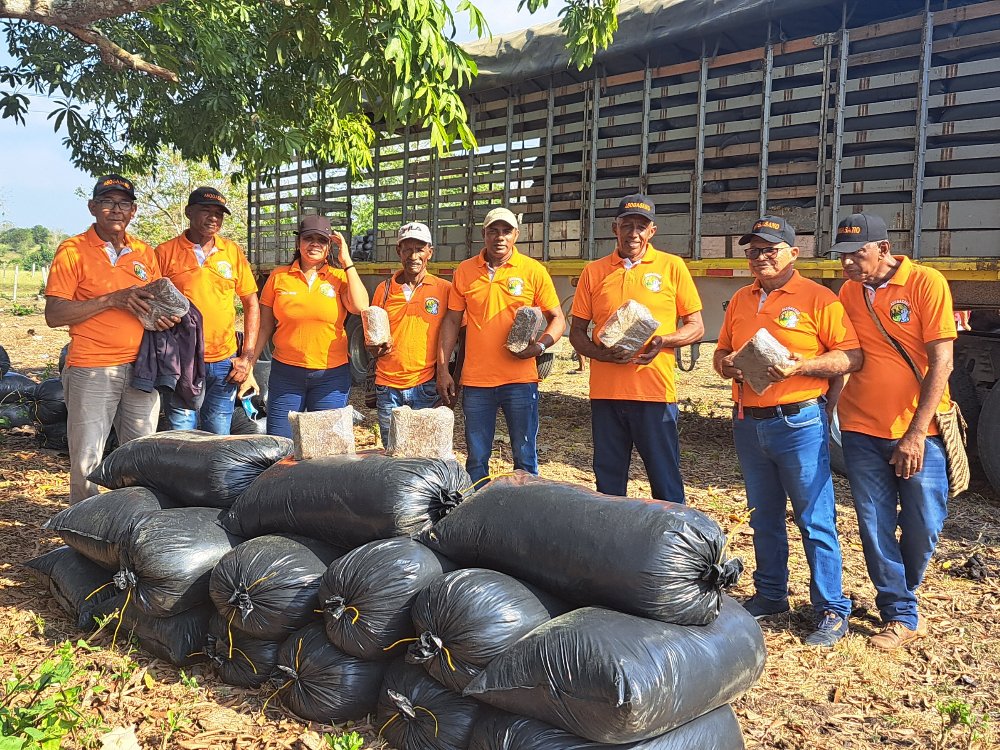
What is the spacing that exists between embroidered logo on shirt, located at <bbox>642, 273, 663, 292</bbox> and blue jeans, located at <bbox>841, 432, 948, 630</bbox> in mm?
1050

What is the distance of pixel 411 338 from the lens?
14.5 feet

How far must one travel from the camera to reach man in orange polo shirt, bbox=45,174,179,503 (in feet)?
13.1

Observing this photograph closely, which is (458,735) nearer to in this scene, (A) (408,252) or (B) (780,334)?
(B) (780,334)

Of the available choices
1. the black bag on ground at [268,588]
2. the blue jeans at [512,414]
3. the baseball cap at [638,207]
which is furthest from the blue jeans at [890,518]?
the black bag on ground at [268,588]

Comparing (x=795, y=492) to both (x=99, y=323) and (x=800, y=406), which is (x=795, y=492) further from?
(x=99, y=323)

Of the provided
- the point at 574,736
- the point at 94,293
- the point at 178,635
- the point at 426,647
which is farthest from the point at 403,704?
the point at 94,293

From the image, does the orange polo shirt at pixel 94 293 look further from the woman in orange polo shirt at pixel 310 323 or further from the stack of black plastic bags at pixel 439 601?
the stack of black plastic bags at pixel 439 601

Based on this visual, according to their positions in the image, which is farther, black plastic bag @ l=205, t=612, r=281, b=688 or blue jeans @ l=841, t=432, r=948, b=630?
blue jeans @ l=841, t=432, r=948, b=630

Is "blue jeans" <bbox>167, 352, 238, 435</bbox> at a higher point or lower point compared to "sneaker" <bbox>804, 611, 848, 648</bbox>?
higher

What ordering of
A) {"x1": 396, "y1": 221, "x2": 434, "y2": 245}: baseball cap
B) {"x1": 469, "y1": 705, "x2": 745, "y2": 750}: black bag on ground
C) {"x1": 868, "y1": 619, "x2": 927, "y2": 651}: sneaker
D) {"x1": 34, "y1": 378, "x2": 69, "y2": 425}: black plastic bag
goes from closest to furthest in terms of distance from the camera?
{"x1": 469, "y1": 705, "x2": 745, "y2": 750}: black bag on ground
{"x1": 868, "y1": 619, "x2": 927, "y2": 651}: sneaker
{"x1": 396, "y1": 221, "x2": 434, "y2": 245}: baseball cap
{"x1": 34, "y1": 378, "x2": 69, "y2": 425}: black plastic bag

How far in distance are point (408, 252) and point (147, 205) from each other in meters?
24.5

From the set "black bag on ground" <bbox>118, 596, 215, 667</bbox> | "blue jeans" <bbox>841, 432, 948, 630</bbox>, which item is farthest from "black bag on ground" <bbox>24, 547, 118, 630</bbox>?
"blue jeans" <bbox>841, 432, 948, 630</bbox>

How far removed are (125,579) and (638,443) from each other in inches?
89.3

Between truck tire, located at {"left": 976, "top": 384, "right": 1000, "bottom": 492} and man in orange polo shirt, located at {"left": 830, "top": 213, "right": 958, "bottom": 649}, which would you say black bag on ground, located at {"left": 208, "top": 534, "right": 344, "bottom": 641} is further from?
truck tire, located at {"left": 976, "top": 384, "right": 1000, "bottom": 492}
